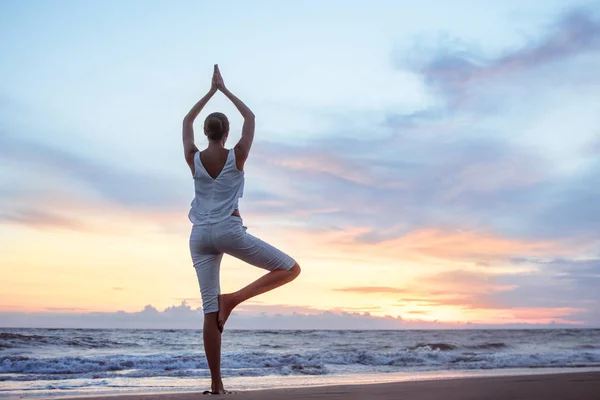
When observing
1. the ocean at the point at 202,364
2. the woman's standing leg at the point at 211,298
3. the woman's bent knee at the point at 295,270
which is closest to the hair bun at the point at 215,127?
the woman's standing leg at the point at 211,298

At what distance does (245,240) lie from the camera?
4141 mm

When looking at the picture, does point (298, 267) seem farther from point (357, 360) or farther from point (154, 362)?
point (357, 360)

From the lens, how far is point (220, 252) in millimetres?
4309

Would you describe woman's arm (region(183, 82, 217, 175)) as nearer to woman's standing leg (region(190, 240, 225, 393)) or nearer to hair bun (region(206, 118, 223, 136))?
hair bun (region(206, 118, 223, 136))

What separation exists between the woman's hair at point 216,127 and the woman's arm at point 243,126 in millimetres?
140

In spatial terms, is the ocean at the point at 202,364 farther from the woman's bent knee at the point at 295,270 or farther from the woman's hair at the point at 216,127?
the woman's hair at the point at 216,127

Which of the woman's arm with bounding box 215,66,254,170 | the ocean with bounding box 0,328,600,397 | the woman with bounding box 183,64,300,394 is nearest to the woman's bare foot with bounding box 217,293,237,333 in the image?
the woman with bounding box 183,64,300,394

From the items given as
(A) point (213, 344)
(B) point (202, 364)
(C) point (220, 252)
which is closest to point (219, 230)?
(C) point (220, 252)

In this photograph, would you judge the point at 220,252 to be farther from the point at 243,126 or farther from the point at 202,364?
the point at 202,364

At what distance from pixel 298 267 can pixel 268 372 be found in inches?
296

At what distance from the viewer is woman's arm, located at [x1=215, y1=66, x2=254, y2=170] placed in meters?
4.25

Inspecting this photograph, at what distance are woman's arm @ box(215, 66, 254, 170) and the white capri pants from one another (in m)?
0.44

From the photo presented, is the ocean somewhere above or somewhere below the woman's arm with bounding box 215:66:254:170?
below

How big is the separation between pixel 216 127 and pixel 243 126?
0.20 m
